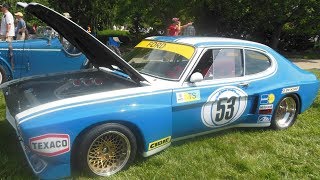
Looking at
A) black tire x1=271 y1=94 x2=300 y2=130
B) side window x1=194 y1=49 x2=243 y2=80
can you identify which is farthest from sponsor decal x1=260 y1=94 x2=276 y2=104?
side window x1=194 y1=49 x2=243 y2=80

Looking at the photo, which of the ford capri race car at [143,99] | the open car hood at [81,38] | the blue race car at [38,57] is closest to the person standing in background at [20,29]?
the blue race car at [38,57]

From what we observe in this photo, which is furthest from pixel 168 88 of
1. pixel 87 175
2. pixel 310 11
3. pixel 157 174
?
pixel 310 11

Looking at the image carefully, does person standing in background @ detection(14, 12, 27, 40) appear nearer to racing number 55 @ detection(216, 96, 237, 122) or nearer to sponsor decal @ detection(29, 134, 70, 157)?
racing number 55 @ detection(216, 96, 237, 122)

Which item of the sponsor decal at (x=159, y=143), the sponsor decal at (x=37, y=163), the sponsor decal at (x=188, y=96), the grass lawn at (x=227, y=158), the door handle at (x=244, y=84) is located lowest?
the grass lawn at (x=227, y=158)

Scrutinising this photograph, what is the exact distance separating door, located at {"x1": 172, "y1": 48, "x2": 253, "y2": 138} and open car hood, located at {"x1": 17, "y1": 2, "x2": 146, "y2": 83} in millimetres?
648

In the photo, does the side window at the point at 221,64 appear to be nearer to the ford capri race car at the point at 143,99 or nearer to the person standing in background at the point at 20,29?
the ford capri race car at the point at 143,99

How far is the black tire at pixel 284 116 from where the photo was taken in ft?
18.7

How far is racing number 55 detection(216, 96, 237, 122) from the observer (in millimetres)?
4801

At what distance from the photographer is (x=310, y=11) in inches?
715

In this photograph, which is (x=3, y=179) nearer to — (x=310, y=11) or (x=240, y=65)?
(x=240, y=65)

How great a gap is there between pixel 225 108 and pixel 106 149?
174 centimetres

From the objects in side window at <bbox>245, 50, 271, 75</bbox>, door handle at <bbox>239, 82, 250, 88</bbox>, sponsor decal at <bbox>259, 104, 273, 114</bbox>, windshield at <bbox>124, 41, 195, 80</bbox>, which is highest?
windshield at <bbox>124, 41, 195, 80</bbox>

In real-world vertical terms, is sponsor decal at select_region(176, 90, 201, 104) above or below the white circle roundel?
above

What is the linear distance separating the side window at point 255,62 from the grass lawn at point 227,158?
0.97 meters
